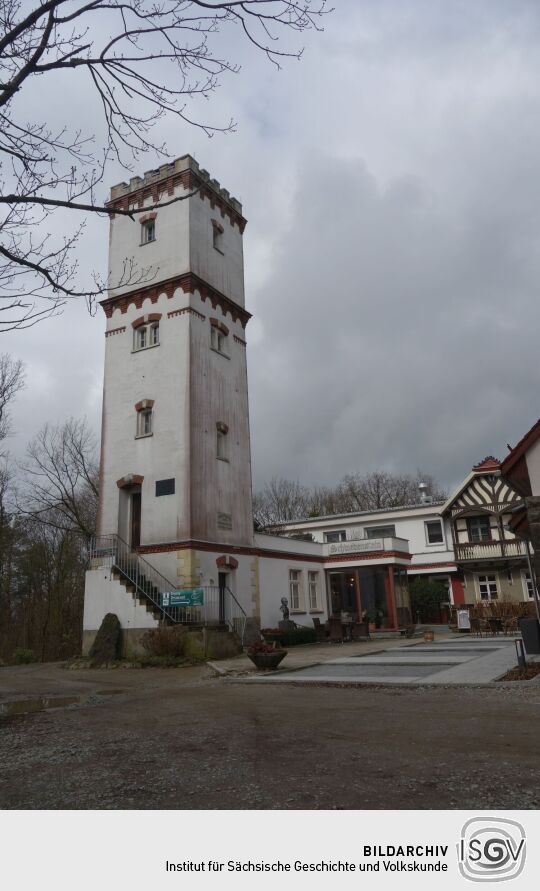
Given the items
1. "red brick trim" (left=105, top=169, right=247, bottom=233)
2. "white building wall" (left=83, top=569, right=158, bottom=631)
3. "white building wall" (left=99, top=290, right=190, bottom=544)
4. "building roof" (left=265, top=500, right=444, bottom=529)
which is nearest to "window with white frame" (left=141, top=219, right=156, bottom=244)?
"red brick trim" (left=105, top=169, right=247, bottom=233)

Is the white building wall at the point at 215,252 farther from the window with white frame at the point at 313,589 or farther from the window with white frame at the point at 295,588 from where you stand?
the window with white frame at the point at 313,589

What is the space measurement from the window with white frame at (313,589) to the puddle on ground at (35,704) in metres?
18.5

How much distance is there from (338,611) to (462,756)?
27.0 m

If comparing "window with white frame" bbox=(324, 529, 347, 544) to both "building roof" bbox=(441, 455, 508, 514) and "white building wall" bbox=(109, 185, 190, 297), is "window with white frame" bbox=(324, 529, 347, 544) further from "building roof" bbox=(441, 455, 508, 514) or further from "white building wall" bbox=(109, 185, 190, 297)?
"white building wall" bbox=(109, 185, 190, 297)

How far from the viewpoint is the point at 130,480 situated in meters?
22.9

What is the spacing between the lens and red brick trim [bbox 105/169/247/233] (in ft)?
82.7

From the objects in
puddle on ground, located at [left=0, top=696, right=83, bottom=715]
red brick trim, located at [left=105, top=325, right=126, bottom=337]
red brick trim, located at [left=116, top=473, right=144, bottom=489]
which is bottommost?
puddle on ground, located at [left=0, top=696, right=83, bottom=715]

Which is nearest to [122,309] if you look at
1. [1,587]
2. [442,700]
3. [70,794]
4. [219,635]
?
[219,635]

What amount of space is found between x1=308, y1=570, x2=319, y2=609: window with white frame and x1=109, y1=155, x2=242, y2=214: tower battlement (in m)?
18.0

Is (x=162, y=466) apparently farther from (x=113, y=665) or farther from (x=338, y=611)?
(x=338, y=611)

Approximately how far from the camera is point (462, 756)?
5520 mm

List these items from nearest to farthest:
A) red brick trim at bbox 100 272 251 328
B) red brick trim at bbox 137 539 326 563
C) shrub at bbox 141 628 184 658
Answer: shrub at bbox 141 628 184 658, red brick trim at bbox 137 539 326 563, red brick trim at bbox 100 272 251 328

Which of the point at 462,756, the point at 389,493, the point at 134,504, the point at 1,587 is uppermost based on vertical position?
the point at 389,493
